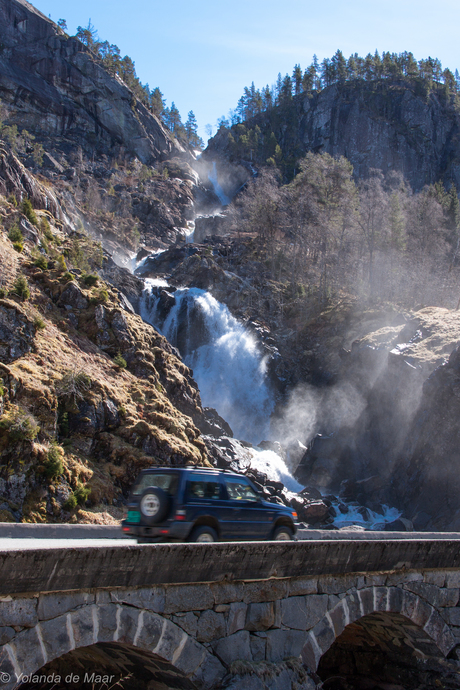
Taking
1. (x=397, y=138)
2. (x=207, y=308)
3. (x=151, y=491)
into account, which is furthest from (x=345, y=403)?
(x=397, y=138)

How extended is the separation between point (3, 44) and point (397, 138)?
7658 cm

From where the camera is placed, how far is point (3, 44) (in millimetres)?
86625

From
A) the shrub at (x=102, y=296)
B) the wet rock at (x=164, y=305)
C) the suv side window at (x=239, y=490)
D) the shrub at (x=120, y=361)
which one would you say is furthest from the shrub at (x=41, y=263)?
the wet rock at (x=164, y=305)

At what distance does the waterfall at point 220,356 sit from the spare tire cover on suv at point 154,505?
2965 cm

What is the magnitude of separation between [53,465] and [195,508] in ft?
26.4

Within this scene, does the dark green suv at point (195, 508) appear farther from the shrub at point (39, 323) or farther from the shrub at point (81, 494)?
the shrub at point (39, 323)

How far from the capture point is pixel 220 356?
43188 mm

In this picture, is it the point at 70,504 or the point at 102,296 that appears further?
the point at 102,296

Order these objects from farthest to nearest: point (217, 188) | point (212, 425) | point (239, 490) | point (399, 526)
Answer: point (217, 188) → point (212, 425) → point (399, 526) → point (239, 490)

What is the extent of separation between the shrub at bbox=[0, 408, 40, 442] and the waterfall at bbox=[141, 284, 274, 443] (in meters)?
24.6

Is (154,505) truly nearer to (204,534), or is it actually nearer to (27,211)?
(204,534)

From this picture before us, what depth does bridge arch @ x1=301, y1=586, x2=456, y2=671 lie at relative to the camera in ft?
26.1

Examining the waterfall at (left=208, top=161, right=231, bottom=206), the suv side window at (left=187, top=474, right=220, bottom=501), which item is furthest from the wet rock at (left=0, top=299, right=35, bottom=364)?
the waterfall at (left=208, top=161, right=231, bottom=206)

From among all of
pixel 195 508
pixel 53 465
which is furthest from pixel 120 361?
pixel 195 508
